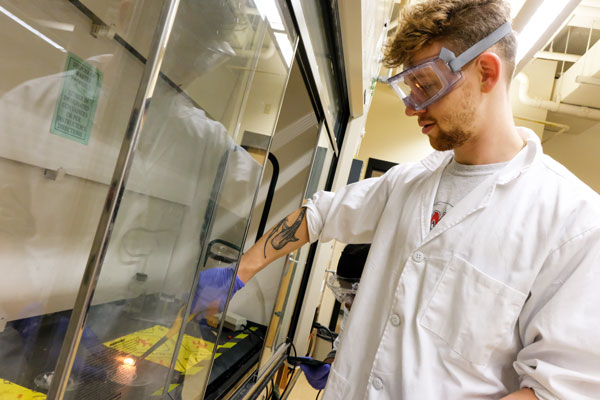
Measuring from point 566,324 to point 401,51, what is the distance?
810mm

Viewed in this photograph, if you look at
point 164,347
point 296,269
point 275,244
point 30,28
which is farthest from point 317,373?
point 30,28

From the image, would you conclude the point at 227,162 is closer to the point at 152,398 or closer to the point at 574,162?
the point at 152,398

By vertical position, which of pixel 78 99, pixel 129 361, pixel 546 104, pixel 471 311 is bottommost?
pixel 129 361

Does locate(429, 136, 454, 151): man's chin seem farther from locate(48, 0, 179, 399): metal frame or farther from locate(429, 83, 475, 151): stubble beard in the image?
locate(48, 0, 179, 399): metal frame

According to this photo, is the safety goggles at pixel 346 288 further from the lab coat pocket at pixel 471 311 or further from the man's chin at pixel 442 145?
the man's chin at pixel 442 145

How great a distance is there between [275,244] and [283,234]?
45mm

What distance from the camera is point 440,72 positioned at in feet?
3.30

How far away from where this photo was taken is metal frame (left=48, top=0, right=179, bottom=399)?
0.46 metres

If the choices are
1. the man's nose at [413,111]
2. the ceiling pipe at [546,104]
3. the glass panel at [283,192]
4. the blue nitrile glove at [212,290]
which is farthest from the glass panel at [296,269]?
the ceiling pipe at [546,104]

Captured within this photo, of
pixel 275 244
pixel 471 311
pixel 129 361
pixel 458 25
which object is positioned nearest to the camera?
pixel 129 361

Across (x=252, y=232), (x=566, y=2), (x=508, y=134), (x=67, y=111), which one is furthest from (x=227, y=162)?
(x=566, y=2)

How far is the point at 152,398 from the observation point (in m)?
0.76

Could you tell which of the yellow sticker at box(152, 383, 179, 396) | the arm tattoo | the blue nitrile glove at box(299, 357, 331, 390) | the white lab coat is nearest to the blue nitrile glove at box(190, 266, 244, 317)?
the yellow sticker at box(152, 383, 179, 396)

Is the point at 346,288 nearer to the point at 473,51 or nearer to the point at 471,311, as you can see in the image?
the point at 471,311
